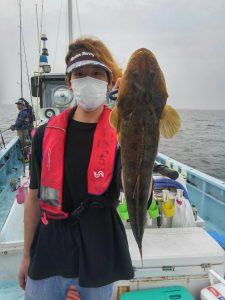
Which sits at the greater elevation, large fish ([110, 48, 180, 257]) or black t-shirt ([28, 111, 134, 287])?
large fish ([110, 48, 180, 257])

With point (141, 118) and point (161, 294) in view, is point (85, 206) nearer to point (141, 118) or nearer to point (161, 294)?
point (141, 118)

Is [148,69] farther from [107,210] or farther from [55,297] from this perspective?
[55,297]

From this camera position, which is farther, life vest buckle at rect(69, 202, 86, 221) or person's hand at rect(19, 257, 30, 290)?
person's hand at rect(19, 257, 30, 290)

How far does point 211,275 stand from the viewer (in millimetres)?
2805

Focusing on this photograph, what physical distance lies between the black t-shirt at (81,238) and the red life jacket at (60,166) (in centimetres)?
4

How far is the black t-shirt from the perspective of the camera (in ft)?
6.07

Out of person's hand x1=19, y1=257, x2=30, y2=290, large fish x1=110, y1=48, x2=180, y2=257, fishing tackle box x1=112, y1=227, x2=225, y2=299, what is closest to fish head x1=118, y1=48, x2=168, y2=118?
large fish x1=110, y1=48, x2=180, y2=257

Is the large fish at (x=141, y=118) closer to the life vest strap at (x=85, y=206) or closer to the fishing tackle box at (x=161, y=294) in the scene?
the life vest strap at (x=85, y=206)

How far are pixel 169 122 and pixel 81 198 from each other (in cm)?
84

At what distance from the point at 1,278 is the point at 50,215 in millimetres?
2656

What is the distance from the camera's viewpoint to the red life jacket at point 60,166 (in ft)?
6.08

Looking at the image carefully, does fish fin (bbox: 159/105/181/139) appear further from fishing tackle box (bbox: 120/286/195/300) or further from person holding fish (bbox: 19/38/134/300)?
fishing tackle box (bbox: 120/286/195/300)

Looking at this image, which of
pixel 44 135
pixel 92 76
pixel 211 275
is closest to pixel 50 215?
pixel 44 135

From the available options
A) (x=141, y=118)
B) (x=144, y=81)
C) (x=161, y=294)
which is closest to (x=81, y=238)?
(x=141, y=118)
